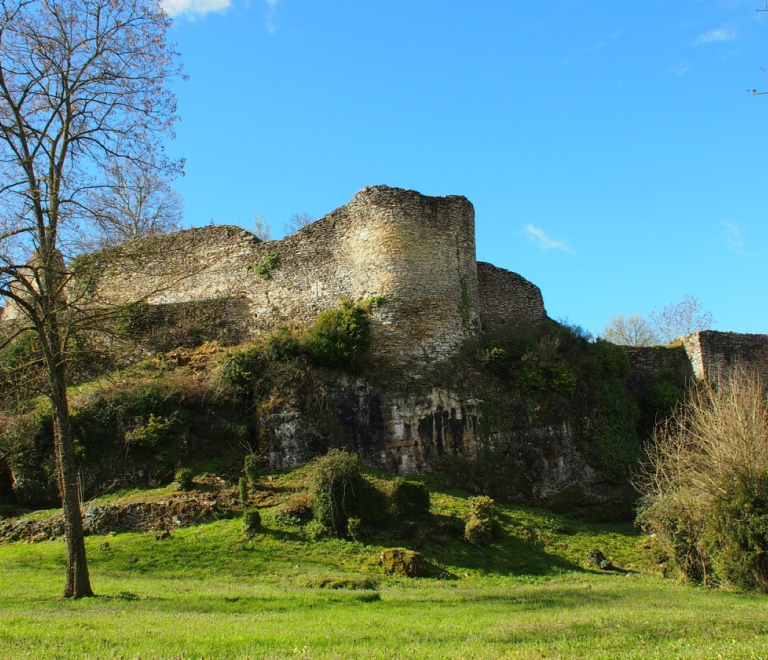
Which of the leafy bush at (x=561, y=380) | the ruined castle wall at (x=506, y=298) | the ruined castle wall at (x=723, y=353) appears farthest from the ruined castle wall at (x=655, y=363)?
the leafy bush at (x=561, y=380)

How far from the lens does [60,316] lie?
1431 centimetres

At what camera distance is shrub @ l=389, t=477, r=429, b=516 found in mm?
18156

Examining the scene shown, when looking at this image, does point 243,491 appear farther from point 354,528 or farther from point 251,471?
point 354,528

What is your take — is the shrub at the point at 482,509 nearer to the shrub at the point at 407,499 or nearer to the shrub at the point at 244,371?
the shrub at the point at 407,499

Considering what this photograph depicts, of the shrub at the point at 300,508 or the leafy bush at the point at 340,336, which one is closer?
the shrub at the point at 300,508

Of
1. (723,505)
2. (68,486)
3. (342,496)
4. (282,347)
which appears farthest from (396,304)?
(68,486)

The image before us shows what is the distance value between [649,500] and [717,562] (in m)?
3.83

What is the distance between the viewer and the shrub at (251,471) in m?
19.2

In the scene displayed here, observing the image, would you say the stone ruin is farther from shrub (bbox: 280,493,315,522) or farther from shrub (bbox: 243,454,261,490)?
shrub (bbox: 280,493,315,522)

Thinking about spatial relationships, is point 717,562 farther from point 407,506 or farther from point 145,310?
point 145,310

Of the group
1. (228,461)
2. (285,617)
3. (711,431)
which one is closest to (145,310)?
(228,461)

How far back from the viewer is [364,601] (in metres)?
12.4

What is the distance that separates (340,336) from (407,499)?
19.7 ft

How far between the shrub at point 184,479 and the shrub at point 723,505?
1119cm
